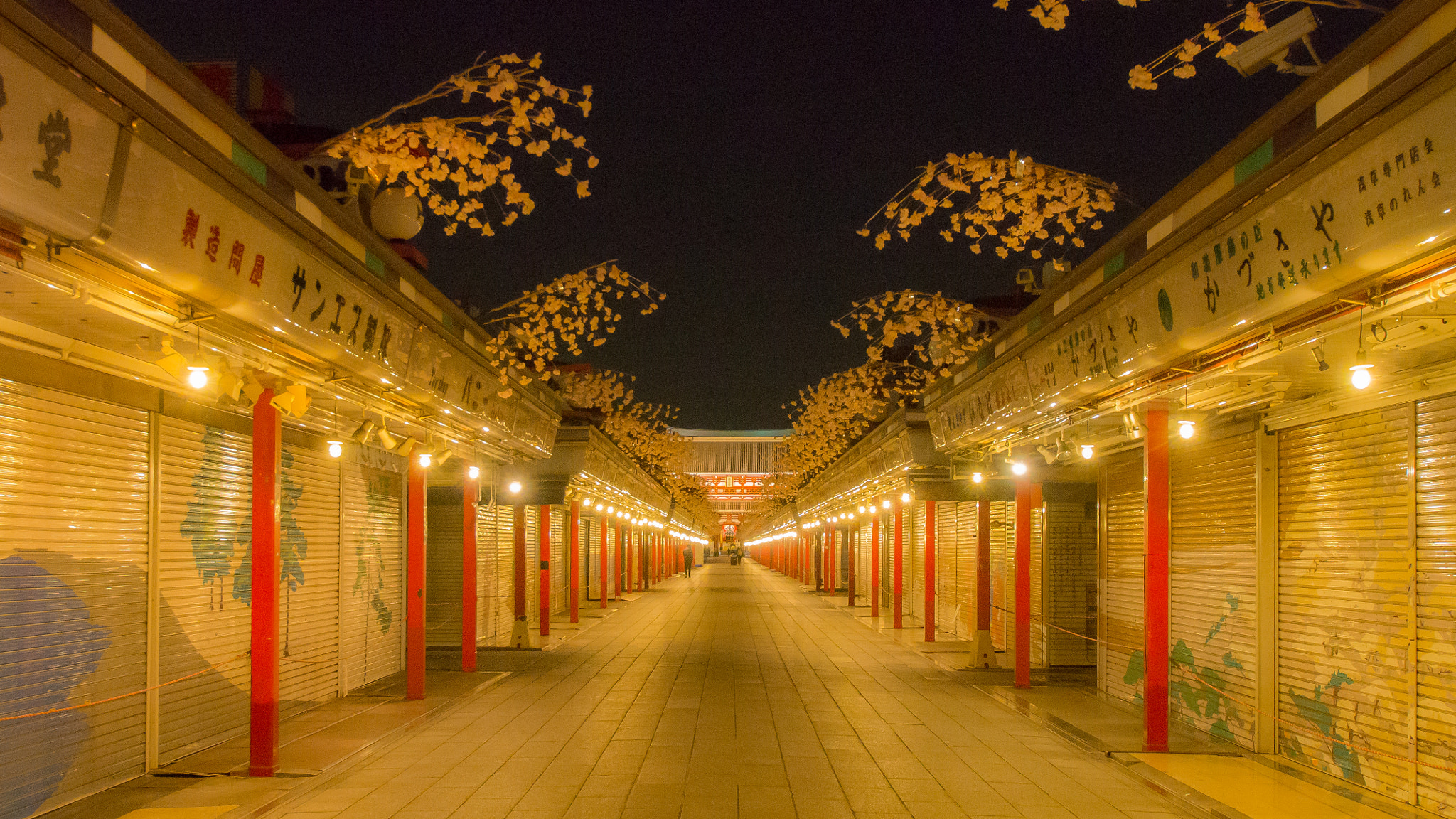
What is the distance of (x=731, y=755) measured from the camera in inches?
377

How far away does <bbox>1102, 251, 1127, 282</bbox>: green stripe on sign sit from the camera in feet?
29.2

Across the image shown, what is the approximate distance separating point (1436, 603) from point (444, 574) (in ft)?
52.1

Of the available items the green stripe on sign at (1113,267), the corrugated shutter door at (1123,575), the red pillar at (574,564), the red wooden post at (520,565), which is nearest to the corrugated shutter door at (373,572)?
the red wooden post at (520,565)

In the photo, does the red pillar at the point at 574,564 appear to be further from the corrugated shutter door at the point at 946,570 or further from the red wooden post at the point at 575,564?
the corrugated shutter door at the point at 946,570

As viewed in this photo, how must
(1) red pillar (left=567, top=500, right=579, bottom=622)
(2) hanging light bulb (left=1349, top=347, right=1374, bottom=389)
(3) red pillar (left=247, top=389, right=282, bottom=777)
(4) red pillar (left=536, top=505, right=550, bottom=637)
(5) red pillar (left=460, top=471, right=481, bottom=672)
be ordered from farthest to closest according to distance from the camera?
(1) red pillar (left=567, top=500, right=579, bottom=622)
(4) red pillar (left=536, top=505, right=550, bottom=637)
(5) red pillar (left=460, top=471, right=481, bottom=672)
(3) red pillar (left=247, top=389, right=282, bottom=777)
(2) hanging light bulb (left=1349, top=347, right=1374, bottom=389)

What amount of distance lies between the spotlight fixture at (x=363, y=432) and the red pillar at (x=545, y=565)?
10.3 metres

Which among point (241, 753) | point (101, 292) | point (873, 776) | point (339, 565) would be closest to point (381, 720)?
point (241, 753)

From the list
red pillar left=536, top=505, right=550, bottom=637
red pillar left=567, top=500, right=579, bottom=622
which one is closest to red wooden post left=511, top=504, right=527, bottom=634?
red pillar left=536, top=505, right=550, bottom=637

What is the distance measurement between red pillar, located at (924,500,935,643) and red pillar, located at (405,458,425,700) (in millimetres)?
10694

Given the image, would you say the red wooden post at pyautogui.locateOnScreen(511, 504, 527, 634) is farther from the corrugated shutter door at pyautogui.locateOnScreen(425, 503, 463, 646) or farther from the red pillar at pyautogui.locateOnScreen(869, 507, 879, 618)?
the red pillar at pyautogui.locateOnScreen(869, 507, 879, 618)

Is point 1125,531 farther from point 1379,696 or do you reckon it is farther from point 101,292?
point 101,292

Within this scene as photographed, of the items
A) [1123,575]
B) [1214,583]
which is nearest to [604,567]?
[1123,575]

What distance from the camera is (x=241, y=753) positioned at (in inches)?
380

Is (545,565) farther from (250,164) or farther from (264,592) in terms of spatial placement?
(250,164)
